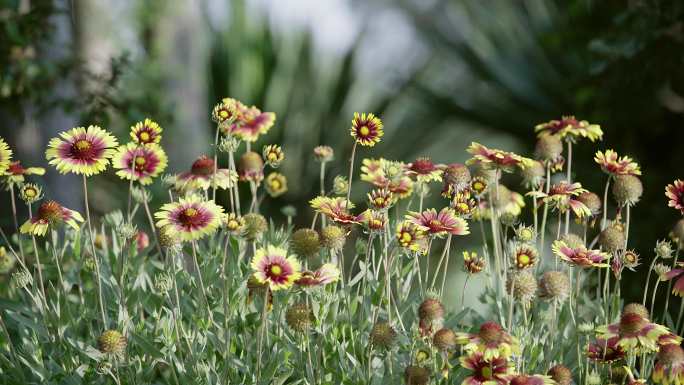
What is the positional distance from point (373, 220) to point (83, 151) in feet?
1.85

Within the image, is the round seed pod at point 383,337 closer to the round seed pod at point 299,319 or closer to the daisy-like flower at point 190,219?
the round seed pod at point 299,319

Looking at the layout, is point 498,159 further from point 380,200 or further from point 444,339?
point 444,339

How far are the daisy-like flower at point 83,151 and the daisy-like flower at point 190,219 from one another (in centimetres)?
16

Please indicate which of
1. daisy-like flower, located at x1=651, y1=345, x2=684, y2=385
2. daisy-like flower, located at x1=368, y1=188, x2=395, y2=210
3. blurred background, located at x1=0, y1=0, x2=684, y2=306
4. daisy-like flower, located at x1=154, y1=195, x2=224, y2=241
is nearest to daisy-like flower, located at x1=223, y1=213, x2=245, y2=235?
daisy-like flower, located at x1=154, y1=195, x2=224, y2=241

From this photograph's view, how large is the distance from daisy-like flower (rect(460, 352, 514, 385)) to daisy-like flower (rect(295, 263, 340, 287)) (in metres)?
0.26

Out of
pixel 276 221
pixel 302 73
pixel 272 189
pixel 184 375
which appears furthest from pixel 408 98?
pixel 184 375

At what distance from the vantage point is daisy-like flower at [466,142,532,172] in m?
1.80

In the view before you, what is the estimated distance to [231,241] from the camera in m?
2.12

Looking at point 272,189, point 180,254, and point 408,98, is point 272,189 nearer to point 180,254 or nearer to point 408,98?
point 180,254

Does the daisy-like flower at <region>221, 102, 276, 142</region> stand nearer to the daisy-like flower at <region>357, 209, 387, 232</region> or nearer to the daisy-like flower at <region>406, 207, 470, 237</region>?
the daisy-like flower at <region>357, 209, 387, 232</region>

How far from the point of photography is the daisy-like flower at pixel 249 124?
6.69 ft

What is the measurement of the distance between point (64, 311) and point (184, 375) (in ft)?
1.14

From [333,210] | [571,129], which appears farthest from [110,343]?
[571,129]

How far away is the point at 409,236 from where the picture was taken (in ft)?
5.43
